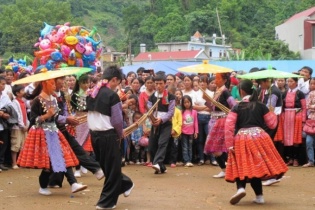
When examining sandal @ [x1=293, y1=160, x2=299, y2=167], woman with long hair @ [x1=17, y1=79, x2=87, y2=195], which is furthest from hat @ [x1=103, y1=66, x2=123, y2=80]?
sandal @ [x1=293, y1=160, x2=299, y2=167]

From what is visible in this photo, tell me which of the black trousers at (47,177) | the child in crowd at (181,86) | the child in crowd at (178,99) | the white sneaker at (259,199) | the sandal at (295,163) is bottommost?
the sandal at (295,163)

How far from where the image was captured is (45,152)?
941cm

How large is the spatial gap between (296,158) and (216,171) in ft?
6.55

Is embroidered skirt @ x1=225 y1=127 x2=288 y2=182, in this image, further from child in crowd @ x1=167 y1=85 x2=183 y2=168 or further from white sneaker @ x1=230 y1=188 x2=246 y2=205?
child in crowd @ x1=167 y1=85 x2=183 y2=168

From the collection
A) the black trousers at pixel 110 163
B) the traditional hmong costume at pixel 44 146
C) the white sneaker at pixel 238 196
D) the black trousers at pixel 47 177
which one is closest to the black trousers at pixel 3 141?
the black trousers at pixel 47 177

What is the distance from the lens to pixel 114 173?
8570 millimetres

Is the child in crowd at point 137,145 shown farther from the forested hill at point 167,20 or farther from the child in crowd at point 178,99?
the forested hill at point 167,20

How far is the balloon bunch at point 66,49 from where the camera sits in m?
16.6

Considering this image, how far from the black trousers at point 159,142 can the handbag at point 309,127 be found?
2.88m

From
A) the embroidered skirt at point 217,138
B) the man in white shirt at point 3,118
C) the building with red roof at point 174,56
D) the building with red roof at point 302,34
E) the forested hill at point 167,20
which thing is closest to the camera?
the embroidered skirt at point 217,138

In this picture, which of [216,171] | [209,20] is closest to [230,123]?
[216,171]

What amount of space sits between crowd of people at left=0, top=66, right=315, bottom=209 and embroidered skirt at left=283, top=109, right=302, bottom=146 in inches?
0.8

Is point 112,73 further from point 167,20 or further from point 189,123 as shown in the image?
point 167,20

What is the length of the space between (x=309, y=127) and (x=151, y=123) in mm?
3067
